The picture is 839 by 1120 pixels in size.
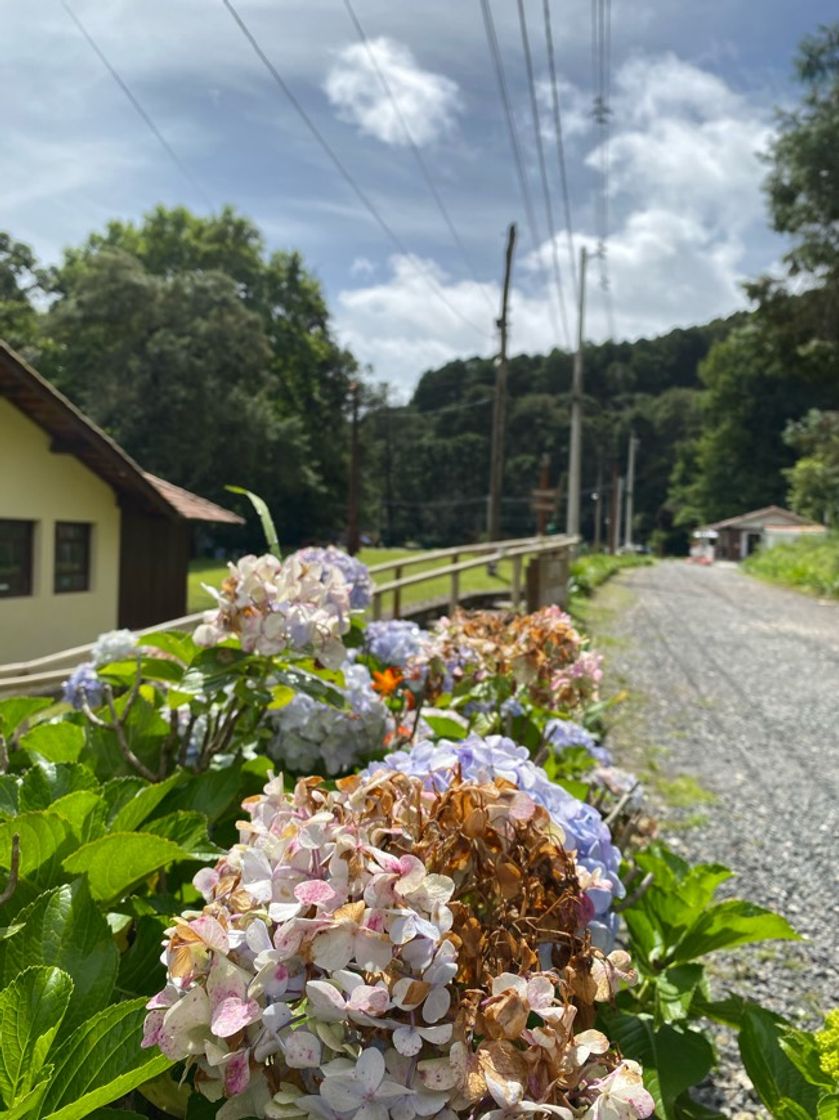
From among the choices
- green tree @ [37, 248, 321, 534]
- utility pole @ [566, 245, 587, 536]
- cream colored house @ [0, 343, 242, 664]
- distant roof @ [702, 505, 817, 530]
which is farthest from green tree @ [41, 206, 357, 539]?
distant roof @ [702, 505, 817, 530]

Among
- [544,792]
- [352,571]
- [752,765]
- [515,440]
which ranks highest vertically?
[515,440]

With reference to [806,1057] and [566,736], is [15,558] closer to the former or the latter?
[566,736]

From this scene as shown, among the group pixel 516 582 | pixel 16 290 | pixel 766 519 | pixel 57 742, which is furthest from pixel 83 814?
pixel 766 519

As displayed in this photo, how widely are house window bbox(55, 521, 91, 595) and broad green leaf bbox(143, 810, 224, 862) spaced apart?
1460 cm

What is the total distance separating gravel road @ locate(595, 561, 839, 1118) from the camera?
125 inches

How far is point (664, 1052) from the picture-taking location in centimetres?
139

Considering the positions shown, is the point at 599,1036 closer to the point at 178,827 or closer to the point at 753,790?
the point at 178,827

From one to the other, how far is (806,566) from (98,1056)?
2669 cm

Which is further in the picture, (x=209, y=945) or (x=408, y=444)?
(x=408, y=444)

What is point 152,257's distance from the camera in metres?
42.1

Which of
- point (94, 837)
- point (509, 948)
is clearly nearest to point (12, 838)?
point (94, 837)

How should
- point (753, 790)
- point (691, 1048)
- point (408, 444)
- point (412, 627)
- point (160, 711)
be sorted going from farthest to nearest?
point (408, 444) < point (753, 790) < point (412, 627) < point (160, 711) < point (691, 1048)

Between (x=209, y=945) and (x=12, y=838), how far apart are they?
0.38 meters

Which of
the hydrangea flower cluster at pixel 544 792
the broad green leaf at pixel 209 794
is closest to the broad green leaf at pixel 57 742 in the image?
the broad green leaf at pixel 209 794
